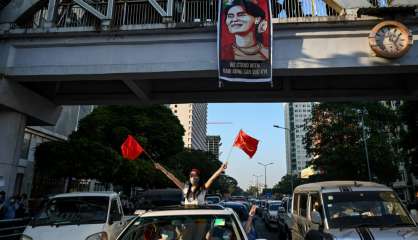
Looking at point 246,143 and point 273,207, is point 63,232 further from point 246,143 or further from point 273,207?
point 273,207

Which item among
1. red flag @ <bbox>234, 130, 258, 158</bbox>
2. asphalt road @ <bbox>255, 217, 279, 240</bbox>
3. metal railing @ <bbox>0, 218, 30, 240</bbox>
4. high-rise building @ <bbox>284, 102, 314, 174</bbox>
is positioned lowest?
asphalt road @ <bbox>255, 217, 279, 240</bbox>

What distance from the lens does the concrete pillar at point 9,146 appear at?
1316 centimetres

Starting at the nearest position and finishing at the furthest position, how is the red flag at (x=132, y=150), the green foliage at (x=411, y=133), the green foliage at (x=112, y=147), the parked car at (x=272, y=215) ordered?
the red flag at (x=132, y=150)
the parked car at (x=272, y=215)
the green foliage at (x=411, y=133)
the green foliage at (x=112, y=147)

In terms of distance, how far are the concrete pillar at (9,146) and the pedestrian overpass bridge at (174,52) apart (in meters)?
0.03

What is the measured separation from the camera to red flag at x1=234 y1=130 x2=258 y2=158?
8672 mm

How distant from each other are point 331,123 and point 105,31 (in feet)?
86.2

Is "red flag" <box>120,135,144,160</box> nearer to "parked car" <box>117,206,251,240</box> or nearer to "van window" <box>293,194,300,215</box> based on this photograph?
"van window" <box>293,194,300,215</box>

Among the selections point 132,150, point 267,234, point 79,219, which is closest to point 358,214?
point 79,219

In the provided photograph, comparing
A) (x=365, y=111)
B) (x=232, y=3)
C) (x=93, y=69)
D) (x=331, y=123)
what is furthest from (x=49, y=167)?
(x=365, y=111)

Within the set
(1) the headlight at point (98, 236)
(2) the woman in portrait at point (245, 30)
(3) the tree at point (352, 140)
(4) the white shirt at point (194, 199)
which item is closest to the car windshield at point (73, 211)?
(1) the headlight at point (98, 236)

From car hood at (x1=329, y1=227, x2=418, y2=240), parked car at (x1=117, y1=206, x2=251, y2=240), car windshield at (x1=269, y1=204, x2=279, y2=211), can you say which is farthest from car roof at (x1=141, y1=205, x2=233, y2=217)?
car windshield at (x1=269, y1=204, x2=279, y2=211)

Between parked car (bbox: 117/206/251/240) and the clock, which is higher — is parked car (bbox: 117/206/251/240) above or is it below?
below

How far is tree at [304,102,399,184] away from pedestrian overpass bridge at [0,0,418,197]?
19.8 metres

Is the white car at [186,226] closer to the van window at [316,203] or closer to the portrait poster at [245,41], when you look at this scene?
the van window at [316,203]
